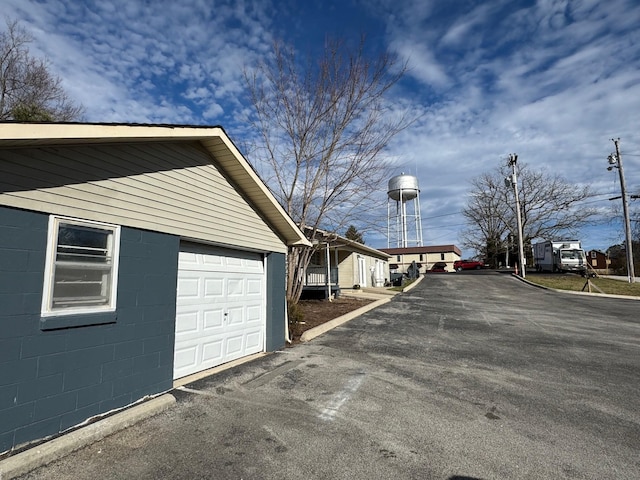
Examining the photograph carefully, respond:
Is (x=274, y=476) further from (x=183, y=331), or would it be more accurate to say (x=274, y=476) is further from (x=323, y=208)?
(x=323, y=208)

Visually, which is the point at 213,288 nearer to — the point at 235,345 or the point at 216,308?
the point at 216,308

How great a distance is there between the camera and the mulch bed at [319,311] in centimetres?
1028

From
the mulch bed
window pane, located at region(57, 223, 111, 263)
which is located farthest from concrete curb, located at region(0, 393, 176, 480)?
the mulch bed

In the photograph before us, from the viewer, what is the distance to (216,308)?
7031 millimetres

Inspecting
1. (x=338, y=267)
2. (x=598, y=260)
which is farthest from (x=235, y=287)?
(x=598, y=260)

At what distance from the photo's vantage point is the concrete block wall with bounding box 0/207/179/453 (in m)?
3.76

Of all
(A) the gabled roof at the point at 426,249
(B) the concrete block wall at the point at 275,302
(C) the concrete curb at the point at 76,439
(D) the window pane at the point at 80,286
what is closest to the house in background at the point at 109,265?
(D) the window pane at the point at 80,286

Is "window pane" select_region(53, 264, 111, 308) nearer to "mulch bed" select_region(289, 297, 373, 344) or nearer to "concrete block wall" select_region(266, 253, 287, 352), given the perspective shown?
"concrete block wall" select_region(266, 253, 287, 352)

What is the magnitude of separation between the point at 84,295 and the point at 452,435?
4.87m

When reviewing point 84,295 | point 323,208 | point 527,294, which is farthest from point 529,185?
point 84,295

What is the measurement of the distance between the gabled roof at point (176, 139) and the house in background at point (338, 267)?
17.2 feet

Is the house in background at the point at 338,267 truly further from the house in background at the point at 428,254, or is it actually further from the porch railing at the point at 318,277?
the house in background at the point at 428,254

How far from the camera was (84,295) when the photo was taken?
14.9 ft

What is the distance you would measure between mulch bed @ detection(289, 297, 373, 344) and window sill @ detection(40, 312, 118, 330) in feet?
18.3
